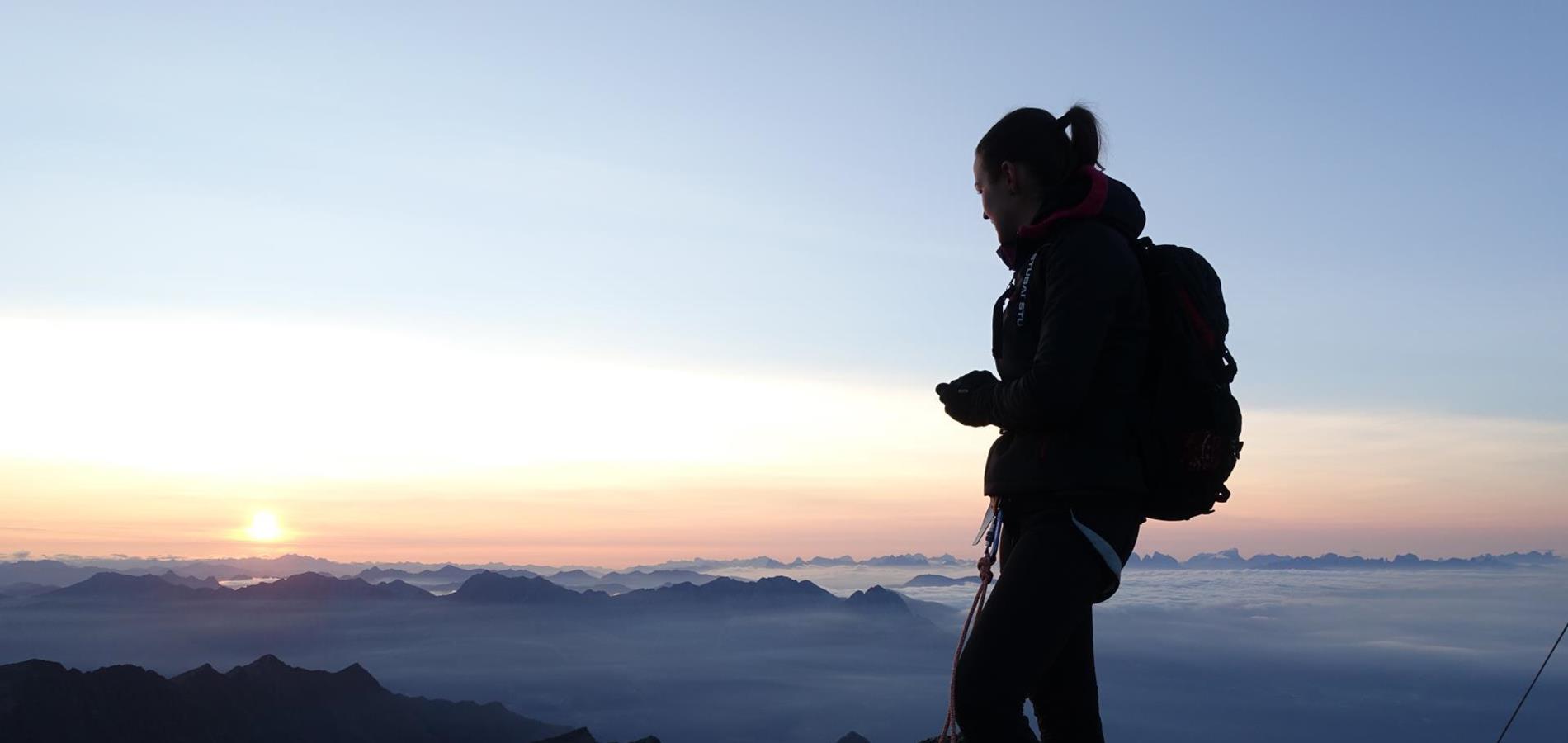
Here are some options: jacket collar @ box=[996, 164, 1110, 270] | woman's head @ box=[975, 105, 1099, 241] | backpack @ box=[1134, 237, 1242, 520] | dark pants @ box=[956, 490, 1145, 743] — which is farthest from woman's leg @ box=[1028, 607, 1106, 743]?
woman's head @ box=[975, 105, 1099, 241]

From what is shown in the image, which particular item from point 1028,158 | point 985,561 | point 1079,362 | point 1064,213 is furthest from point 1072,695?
point 1028,158

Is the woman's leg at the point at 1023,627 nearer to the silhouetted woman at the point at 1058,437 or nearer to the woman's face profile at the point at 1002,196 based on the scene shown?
the silhouetted woman at the point at 1058,437

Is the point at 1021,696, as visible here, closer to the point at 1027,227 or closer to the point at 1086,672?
the point at 1086,672

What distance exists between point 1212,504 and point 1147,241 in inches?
35.4

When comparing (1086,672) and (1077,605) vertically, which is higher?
(1077,605)

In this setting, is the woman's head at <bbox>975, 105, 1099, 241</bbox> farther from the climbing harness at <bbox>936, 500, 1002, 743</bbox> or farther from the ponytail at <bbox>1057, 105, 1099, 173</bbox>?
the climbing harness at <bbox>936, 500, 1002, 743</bbox>

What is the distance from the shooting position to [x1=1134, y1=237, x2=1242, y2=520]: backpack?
11.1ft

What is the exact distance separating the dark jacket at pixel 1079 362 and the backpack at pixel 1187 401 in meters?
0.07

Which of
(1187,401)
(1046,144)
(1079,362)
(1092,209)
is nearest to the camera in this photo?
(1079,362)

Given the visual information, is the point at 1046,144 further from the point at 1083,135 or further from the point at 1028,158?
the point at 1083,135

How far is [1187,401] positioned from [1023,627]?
0.88 meters

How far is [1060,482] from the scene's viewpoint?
335 centimetres

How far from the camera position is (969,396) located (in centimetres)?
369

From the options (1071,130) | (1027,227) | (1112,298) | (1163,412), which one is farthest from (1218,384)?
(1071,130)
